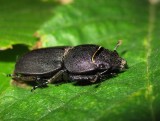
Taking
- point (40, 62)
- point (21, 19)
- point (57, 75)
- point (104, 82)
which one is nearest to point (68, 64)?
point (57, 75)

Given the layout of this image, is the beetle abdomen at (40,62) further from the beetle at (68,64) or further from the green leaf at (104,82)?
the green leaf at (104,82)

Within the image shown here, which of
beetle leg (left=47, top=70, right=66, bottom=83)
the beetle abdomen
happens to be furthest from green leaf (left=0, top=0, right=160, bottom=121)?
the beetle abdomen

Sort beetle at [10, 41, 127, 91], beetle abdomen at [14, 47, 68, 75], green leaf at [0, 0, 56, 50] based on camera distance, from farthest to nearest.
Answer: green leaf at [0, 0, 56, 50] → beetle abdomen at [14, 47, 68, 75] → beetle at [10, 41, 127, 91]

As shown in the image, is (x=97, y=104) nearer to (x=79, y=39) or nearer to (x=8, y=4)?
(x=79, y=39)

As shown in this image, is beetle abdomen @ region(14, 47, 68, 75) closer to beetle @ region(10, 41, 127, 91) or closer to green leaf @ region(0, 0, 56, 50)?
beetle @ region(10, 41, 127, 91)

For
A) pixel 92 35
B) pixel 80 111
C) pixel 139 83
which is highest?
pixel 92 35

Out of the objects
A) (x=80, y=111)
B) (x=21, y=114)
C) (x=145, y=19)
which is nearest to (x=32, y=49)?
(x=21, y=114)

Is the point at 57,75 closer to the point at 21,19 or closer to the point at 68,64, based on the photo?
the point at 68,64
